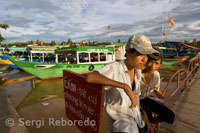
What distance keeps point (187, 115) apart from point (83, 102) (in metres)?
2.71

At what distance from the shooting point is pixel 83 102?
122 centimetres

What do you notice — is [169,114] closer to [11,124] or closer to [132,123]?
[132,123]

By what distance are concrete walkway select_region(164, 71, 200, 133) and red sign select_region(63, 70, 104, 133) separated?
6.35 feet

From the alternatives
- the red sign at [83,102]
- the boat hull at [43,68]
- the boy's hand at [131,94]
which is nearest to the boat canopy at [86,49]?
the boat hull at [43,68]

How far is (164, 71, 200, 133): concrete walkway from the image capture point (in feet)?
7.65

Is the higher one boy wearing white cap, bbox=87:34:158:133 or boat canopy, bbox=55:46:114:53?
boat canopy, bbox=55:46:114:53

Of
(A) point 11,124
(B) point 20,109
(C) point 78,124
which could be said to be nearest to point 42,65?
(B) point 20,109

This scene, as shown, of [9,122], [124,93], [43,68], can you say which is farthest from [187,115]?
[43,68]

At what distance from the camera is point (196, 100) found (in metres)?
3.47

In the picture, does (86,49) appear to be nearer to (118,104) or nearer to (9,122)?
(9,122)

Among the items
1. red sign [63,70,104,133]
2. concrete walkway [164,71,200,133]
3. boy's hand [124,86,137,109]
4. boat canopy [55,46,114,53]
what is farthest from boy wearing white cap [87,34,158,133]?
boat canopy [55,46,114,53]

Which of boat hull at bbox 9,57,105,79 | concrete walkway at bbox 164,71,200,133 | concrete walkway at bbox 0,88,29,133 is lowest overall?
concrete walkway at bbox 0,88,29,133

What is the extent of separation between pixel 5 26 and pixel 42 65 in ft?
15.2

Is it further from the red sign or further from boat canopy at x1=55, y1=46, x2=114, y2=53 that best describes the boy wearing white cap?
boat canopy at x1=55, y1=46, x2=114, y2=53
